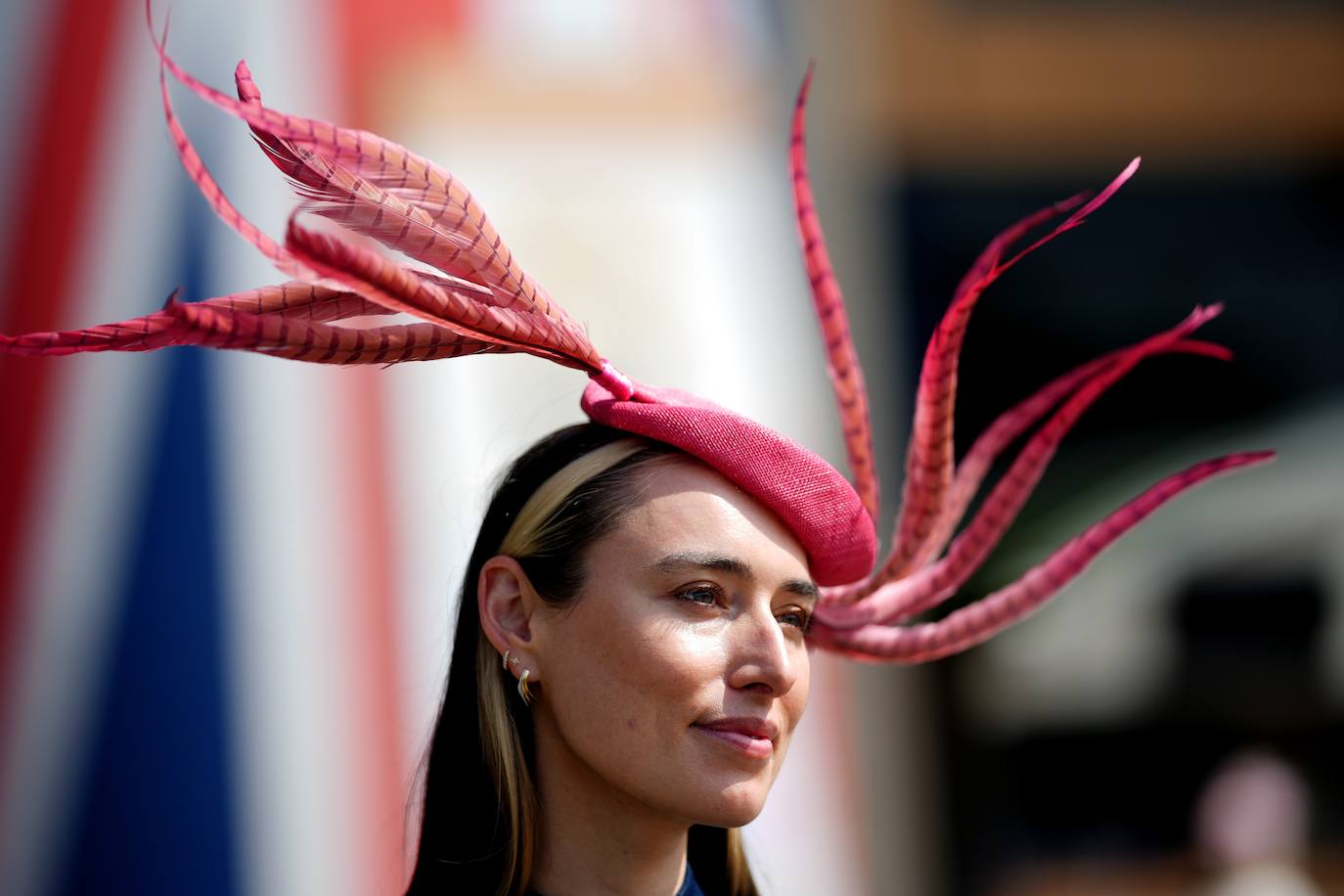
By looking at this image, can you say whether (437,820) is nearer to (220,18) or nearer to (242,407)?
(242,407)

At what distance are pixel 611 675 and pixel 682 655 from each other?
3.6 inches

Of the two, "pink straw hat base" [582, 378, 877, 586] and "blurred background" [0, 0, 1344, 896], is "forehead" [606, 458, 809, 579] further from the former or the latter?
"blurred background" [0, 0, 1344, 896]

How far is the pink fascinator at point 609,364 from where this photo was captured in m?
1.72

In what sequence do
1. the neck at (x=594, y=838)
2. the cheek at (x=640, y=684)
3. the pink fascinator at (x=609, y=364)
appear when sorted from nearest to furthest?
the pink fascinator at (x=609, y=364), the cheek at (x=640, y=684), the neck at (x=594, y=838)

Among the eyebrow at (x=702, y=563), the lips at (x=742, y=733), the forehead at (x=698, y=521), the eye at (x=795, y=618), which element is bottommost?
the lips at (x=742, y=733)

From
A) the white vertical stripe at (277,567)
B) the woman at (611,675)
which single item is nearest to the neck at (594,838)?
the woman at (611,675)

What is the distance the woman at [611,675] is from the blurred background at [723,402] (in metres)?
0.24

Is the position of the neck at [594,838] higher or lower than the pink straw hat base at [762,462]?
lower

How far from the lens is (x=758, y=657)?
6.11ft

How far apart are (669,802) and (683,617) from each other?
0.22 m

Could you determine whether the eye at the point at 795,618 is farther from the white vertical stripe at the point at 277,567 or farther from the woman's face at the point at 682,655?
the white vertical stripe at the point at 277,567

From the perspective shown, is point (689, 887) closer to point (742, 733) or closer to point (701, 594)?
point (742, 733)

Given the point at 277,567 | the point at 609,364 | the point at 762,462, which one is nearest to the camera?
the point at 762,462

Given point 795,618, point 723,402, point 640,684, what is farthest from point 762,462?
point 723,402
